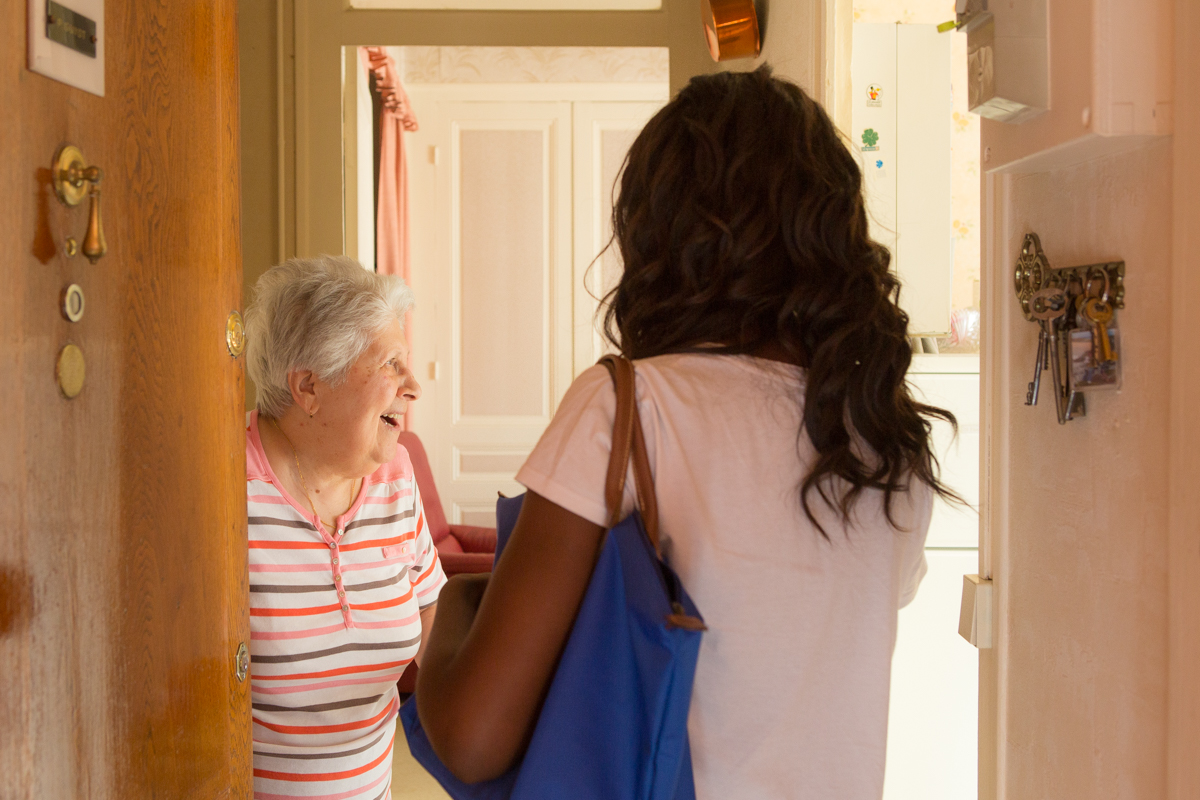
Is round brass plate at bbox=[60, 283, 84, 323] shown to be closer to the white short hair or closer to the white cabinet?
the white short hair

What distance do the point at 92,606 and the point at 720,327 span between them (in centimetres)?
69

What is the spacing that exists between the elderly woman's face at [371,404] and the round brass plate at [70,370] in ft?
2.45

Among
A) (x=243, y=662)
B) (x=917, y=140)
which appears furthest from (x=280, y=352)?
(x=917, y=140)

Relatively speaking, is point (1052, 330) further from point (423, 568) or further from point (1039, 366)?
point (423, 568)

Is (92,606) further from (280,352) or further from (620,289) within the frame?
(280,352)

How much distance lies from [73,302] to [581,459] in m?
0.52

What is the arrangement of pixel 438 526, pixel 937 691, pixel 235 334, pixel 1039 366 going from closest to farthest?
pixel 1039 366
pixel 235 334
pixel 937 691
pixel 438 526

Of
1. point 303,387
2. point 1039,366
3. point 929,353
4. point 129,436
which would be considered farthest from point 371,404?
point 929,353

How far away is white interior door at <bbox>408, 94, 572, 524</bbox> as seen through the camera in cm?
570

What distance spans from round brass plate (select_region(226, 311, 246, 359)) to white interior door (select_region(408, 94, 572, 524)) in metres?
4.38

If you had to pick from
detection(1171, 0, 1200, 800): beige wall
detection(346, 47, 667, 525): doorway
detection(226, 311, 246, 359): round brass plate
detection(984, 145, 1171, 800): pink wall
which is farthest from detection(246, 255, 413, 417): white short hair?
detection(346, 47, 667, 525): doorway

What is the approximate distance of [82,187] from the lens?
3.03ft

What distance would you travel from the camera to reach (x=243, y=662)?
133 centimetres

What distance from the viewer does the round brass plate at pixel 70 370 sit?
2.95 feet
